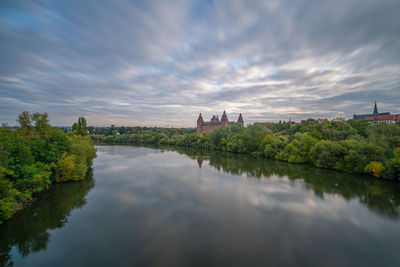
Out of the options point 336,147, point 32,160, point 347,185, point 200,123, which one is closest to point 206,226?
point 32,160

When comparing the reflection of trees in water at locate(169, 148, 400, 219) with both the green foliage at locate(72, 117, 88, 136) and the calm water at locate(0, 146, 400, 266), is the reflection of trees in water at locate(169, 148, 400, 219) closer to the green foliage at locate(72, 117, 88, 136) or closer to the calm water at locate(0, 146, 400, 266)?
the calm water at locate(0, 146, 400, 266)

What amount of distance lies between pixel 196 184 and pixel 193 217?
6.83m

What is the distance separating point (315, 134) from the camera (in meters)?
31.6

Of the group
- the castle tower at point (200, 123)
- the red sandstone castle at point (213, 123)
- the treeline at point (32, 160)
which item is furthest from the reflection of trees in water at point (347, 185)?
the castle tower at point (200, 123)

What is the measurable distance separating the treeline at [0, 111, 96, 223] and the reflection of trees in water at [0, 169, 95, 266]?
65 centimetres

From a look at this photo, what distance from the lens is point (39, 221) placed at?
10305mm

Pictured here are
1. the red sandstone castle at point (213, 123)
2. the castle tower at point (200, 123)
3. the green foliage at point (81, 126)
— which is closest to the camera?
the green foliage at point (81, 126)

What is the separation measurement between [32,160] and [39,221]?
14.7 feet

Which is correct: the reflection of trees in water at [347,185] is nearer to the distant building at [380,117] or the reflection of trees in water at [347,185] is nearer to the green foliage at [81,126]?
the green foliage at [81,126]

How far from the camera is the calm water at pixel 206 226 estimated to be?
302 inches

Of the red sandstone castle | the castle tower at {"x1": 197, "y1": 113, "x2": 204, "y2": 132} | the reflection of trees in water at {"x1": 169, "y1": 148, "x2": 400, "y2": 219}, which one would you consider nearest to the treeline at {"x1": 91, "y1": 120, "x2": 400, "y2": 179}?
the reflection of trees in water at {"x1": 169, "y1": 148, "x2": 400, "y2": 219}

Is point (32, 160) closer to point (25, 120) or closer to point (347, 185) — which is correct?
point (25, 120)

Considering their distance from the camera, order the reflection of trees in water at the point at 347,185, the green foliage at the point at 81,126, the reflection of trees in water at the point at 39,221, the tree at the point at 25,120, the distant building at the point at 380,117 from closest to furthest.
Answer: the reflection of trees in water at the point at 39,221, the reflection of trees in water at the point at 347,185, the tree at the point at 25,120, the green foliage at the point at 81,126, the distant building at the point at 380,117

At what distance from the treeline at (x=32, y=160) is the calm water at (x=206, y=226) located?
44.8 inches
